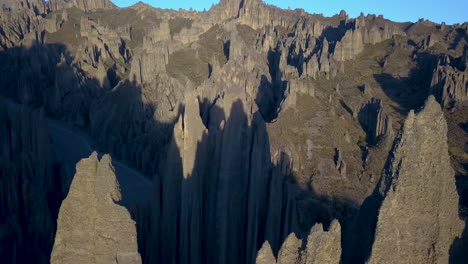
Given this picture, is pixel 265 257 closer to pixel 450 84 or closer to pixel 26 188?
pixel 26 188

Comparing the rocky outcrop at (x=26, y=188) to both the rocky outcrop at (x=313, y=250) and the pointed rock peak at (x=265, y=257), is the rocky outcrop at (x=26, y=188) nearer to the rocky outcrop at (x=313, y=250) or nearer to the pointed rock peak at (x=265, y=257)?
the pointed rock peak at (x=265, y=257)

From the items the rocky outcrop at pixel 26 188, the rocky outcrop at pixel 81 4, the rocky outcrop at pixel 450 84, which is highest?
the rocky outcrop at pixel 81 4

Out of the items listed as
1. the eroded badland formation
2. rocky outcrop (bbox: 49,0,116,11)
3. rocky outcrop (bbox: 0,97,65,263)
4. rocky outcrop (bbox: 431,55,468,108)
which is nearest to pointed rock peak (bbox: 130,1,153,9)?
rocky outcrop (bbox: 49,0,116,11)

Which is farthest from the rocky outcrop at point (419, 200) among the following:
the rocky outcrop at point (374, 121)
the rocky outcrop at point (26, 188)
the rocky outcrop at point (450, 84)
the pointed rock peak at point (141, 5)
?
the pointed rock peak at point (141, 5)

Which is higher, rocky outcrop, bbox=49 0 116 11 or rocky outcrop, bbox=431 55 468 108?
rocky outcrop, bbox=49 0 116 11

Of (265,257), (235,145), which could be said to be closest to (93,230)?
(265,257)

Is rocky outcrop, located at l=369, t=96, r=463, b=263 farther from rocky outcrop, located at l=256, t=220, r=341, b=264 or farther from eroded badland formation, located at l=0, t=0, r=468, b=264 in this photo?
rocky outcrop, located at l=256, t=220, r=341, b=264
